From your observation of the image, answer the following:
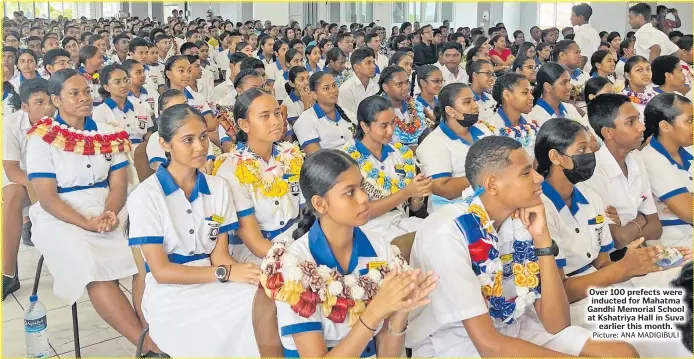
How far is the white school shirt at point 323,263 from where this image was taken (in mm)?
1655

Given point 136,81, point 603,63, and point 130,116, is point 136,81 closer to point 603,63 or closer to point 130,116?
point 130,116

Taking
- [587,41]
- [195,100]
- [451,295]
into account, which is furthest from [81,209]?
[587,41]

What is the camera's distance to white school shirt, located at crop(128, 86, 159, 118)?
15.3 ft

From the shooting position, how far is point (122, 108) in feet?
14.5

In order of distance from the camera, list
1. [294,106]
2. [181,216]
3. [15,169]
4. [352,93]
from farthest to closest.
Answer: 1. [352,93]
2. [294,106]
3. [15,169]
4. [181,216]

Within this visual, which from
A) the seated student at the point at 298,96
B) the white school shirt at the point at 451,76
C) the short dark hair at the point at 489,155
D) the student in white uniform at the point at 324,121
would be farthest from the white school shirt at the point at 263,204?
the white school shirt at the point at 451,76

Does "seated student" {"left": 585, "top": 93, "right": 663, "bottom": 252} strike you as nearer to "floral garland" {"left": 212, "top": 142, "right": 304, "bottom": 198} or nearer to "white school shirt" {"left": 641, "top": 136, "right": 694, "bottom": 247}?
"white school shirt" {"left": 641, "top": 136, "right": 694, "bottom": 247}

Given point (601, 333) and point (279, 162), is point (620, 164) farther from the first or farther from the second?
point (279, 162)

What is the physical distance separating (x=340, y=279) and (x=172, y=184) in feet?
2.90

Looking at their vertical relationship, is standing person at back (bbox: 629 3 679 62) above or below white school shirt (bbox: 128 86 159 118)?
above

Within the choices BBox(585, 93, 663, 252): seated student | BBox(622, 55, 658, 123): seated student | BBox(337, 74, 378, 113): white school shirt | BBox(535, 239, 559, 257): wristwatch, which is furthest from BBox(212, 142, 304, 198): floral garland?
BBox(622, 55, 658, 123): seated student

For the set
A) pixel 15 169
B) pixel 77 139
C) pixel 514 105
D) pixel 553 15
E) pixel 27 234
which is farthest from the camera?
pixel 553 15

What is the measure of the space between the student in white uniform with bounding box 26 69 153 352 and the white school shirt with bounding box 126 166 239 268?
Result: 46 centimetres

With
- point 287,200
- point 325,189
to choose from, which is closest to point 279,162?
point 287,200
